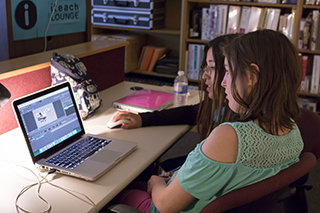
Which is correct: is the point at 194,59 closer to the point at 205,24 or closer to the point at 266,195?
the point at 205,24

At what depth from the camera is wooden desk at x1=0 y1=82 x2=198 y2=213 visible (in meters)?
0.98

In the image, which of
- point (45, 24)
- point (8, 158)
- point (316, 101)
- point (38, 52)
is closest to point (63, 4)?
point (45, 24)

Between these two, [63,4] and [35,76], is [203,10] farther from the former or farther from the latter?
[35,76]

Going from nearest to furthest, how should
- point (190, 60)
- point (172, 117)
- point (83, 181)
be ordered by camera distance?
point (83, 181) → point (172, 117) → point (190, 60)

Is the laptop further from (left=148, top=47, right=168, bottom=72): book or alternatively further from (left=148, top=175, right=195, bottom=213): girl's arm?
(left=148, top=47, right=168, bottom=72): book

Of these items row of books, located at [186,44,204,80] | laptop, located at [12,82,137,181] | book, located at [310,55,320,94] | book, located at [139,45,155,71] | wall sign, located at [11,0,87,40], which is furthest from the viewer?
book, located at [139,45,155,71]

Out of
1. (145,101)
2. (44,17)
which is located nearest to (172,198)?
(145,101)

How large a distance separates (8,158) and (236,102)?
840mm

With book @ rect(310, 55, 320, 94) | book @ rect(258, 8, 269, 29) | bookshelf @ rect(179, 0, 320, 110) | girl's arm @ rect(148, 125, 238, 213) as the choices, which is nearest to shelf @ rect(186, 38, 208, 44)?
bookshelf @ rect(179, 0, 320, 110)

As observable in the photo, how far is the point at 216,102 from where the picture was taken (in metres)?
1.47

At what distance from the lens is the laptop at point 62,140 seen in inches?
45.2

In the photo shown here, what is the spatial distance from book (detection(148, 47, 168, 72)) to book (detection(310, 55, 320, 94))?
5.06 ft

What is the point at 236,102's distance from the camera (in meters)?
1.00

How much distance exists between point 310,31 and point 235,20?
2.17 feet
